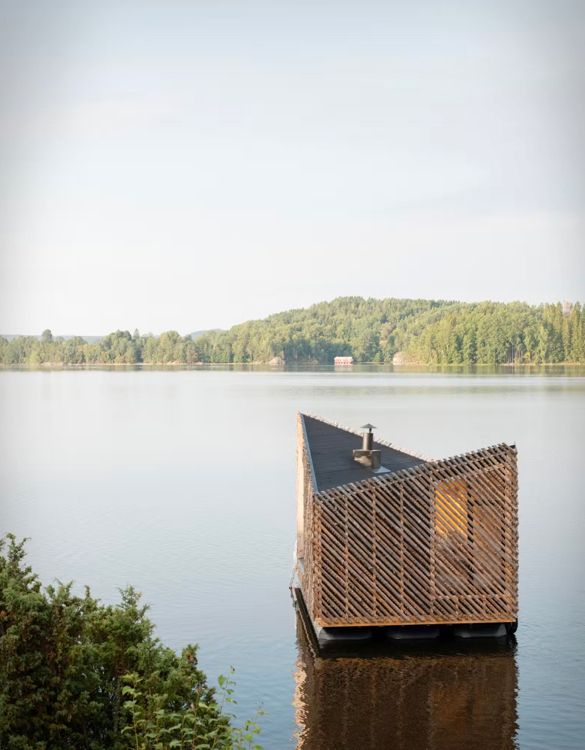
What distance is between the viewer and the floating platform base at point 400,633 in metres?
19.9

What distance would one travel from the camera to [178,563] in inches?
1160

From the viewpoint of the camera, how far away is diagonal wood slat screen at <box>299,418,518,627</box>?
19547mm

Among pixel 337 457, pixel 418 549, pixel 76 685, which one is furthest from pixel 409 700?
pixel 337 457

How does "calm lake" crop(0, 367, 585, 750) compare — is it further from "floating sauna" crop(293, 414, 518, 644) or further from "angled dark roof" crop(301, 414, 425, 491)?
"angled dark roof" crop(301, 414, 425, 491)

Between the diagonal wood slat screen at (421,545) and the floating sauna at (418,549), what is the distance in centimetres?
2

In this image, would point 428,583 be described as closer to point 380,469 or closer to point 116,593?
point 380,469

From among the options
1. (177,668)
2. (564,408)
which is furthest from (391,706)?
(564,408)

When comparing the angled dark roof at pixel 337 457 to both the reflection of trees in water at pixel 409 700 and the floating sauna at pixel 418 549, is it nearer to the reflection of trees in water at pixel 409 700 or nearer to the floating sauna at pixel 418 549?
the floating sauna at pixel 418 549

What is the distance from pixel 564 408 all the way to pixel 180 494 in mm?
52774

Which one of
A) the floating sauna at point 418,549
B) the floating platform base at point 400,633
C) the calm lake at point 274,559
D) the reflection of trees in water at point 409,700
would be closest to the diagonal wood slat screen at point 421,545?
the floating sauna at point 418,549

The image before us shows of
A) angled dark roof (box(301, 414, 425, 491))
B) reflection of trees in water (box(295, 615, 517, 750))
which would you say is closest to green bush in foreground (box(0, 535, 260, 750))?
reflection of trees in water (box(295, 615, 517, 750))

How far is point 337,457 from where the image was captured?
25922 mm

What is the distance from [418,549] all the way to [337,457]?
6471 millimetres

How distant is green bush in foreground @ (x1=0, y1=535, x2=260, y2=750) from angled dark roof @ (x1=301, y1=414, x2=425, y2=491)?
9455 millimetres
